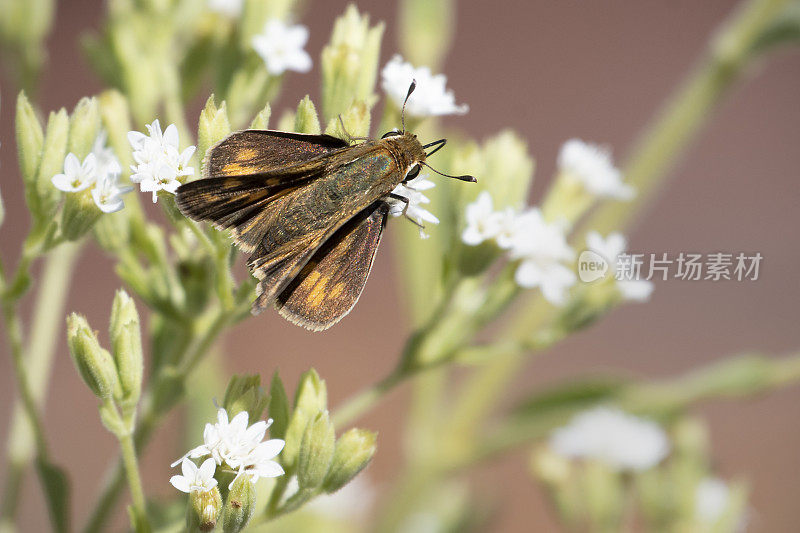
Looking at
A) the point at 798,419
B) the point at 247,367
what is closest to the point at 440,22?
the point at 247,367

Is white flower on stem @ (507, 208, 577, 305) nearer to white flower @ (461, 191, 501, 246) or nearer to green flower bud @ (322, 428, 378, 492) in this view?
white flower @ (461, 191, 501, 246)

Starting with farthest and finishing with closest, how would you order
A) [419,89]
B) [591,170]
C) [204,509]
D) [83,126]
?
[591,170]
[419,89]
[83,126]
[204,509]

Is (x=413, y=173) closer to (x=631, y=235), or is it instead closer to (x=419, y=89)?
(x=419, y=89)

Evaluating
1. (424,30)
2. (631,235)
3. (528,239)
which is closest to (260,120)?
(528,239)

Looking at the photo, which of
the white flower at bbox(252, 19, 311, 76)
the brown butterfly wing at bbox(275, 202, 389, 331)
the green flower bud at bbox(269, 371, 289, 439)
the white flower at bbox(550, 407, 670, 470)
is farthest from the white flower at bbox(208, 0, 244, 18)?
the white flower at bbox(550, 407, 670, 470)

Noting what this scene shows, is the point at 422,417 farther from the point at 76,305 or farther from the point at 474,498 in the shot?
the point at 76,305
